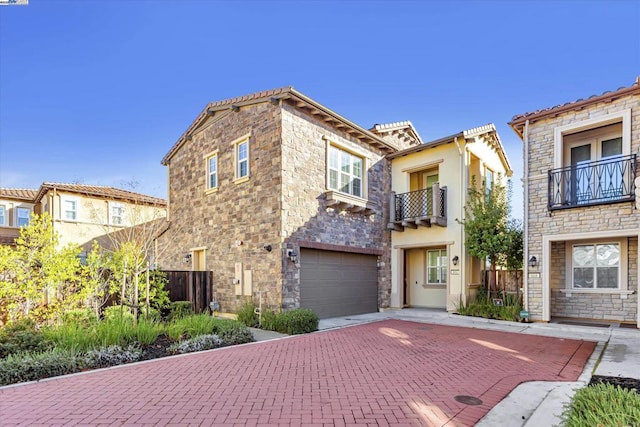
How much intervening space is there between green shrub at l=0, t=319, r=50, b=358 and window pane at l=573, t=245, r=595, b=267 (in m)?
14.7

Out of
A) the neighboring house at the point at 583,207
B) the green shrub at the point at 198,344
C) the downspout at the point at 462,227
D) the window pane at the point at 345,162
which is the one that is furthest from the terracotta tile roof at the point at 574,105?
the green shrub at the point at 198,344

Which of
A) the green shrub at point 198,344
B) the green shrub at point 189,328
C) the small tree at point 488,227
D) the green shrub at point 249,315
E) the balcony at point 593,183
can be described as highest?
the balcony at point 593,183

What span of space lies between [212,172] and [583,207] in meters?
12.9

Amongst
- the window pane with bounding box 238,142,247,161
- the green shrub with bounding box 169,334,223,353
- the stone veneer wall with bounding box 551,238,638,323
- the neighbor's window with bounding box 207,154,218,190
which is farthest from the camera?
the neighbor's window with bounding box 207,154,218,190

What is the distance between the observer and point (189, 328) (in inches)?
330

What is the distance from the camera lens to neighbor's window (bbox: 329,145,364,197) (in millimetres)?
12891

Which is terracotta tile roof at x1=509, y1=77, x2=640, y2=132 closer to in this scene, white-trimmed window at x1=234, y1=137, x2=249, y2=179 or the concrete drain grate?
white-trimmed window at x1=234, y1=137, x2=249, y2=179

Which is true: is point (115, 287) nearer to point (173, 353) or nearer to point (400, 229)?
point (173, 353)

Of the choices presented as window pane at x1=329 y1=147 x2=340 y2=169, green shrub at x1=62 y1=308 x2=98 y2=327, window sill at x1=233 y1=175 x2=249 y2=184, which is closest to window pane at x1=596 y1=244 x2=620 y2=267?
window pane at x1=329 y1=147 x2=340 y2=169

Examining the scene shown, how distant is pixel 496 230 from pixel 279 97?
8661 mm

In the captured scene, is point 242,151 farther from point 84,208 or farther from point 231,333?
point 84,208

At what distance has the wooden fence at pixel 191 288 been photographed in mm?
11750

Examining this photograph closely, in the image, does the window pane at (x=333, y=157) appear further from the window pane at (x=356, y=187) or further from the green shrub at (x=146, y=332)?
the green shrub at (x=146, y=332)

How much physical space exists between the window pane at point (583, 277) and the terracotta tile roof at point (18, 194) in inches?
1216
